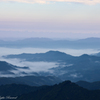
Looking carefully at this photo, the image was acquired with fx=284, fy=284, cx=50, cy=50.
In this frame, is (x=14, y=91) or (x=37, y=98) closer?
(x=37, y=98)

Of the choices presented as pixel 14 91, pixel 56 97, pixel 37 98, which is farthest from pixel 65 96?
pixel 14 91

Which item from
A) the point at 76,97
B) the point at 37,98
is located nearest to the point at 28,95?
the point at 37,98

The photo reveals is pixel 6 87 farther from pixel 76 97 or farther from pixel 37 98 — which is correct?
pixel 76 97

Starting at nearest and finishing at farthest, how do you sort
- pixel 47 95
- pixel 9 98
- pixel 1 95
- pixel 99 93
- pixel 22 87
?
pixel 99 93 → pixel 47 95 → pixel 9 98 → pixel 1 95 → pixel 22 87

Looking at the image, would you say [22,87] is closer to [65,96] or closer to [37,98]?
[37,98]

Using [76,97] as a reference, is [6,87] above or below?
above

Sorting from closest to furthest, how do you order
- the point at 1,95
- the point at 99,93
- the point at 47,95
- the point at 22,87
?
the point at 99,93
the point at 47,95
the point at 1,95
the point at 22,87

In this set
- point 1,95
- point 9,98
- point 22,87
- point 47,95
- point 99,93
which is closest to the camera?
point 99,93
